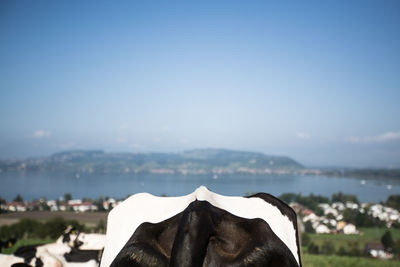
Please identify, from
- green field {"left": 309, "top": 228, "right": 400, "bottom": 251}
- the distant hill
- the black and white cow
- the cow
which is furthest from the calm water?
the black and white cow

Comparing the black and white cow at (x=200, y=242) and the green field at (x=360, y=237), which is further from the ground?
the black and white cow at (x=200, y=242)

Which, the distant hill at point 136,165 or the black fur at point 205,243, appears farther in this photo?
the distant hill at point 136,165

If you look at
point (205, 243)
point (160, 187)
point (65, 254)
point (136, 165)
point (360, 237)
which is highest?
point (205, 243)

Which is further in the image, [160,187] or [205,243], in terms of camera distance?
[160,187]

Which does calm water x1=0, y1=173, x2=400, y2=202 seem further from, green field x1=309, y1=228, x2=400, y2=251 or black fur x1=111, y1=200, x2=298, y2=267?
black fur x1=111, y1=200, x2=298, y2=267

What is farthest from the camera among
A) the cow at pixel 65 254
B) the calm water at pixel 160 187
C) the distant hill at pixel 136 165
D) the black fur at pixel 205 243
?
the distant hill at pixel 136 165

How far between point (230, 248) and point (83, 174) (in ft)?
430

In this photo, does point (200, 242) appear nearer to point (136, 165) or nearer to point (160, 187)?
point (160, 187)

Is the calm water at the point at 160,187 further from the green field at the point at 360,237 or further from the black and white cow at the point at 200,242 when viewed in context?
the black and white cow at the point at 200,242

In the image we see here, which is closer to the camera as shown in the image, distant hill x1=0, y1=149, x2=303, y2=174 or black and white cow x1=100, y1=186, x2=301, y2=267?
black and white cow x1=100, y1=186, x2=301, y2=267

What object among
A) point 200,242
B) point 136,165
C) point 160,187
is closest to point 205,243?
point 200,242

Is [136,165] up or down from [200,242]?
down

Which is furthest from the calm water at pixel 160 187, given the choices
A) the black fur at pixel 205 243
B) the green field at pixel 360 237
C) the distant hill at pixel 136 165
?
the black fur at pixel 205 243

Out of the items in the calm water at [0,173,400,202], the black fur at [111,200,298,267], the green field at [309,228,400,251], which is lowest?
the calm water at [0,173,400,202]
